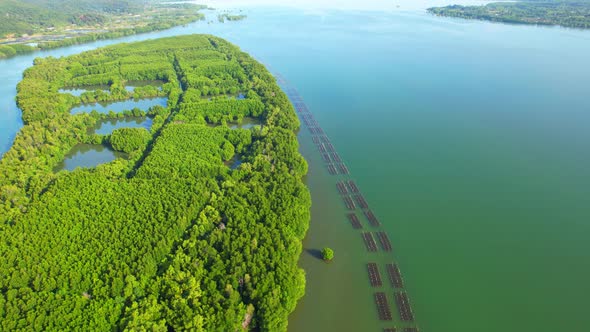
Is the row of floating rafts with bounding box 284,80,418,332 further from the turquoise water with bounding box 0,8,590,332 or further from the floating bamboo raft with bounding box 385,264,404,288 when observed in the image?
the turquoise water with bounding box 0,8,590,332

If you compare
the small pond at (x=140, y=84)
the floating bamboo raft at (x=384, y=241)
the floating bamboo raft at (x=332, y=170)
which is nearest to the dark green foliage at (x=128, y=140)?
the floating bamboo raft at (x=332, y=170)

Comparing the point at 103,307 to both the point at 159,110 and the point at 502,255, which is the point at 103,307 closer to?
the point at 502,255

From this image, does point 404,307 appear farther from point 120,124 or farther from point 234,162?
point 120,124

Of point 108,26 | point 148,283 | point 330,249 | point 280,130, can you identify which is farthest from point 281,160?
point 108,26

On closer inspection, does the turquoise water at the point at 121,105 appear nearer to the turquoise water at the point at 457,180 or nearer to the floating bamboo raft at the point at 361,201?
the turquoise water at the point at 457,180

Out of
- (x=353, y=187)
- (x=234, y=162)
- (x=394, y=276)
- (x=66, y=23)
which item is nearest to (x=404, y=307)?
(x=394, y=276)
